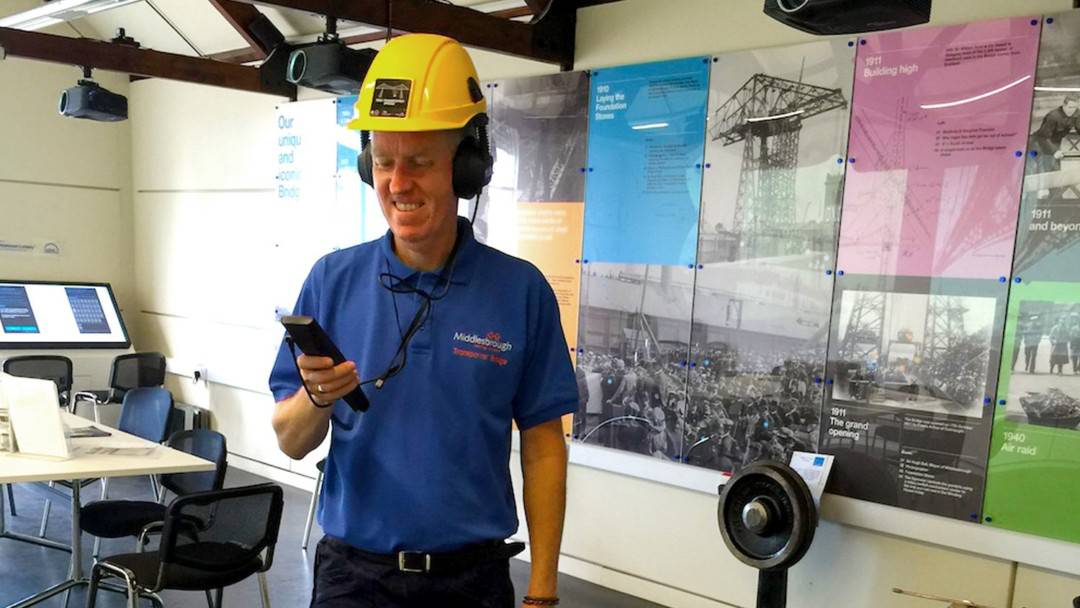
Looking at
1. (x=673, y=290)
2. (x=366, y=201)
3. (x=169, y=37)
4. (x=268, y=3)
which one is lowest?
(x=673, y=290)

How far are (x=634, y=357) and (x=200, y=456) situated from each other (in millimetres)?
2159

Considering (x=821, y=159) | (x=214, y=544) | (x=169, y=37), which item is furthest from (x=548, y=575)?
(x=169, y=37)

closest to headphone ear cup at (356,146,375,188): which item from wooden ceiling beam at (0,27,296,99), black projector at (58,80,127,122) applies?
wooden ceiling beam at (0,27,296,99)

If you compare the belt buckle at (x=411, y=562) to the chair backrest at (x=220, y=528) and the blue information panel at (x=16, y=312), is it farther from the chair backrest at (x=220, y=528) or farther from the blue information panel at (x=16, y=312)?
the blue information panel at (x=16, y=312)

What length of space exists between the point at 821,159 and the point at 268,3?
249 cm

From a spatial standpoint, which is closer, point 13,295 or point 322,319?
point 322,319

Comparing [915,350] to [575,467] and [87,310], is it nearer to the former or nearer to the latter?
[575,467]

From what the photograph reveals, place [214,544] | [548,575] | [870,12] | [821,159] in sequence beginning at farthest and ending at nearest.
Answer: [821,159], [214,544], [870,12], [548,575]

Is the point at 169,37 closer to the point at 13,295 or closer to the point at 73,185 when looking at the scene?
the point at 73,185

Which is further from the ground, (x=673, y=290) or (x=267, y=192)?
(x=267, y=192)

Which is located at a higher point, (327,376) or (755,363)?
(327,376)

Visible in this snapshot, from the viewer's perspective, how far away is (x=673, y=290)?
383cm

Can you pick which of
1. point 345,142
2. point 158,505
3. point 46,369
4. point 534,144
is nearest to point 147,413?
point 158,505

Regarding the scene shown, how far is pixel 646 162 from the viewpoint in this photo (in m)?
3.88
